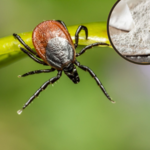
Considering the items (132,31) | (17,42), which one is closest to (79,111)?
(132,31)

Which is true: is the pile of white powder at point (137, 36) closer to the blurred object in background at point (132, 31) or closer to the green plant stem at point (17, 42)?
the blurred object in background at point (132, 31)

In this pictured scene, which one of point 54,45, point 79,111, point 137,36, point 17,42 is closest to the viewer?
point 17,42

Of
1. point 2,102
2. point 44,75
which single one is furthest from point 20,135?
point 44,75

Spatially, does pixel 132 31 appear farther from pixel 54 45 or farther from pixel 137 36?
pixel 54 45

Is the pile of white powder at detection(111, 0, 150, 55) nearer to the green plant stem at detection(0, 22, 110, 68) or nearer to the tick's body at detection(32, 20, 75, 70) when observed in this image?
the green plant stem at detection(0, 22, 110, 68)

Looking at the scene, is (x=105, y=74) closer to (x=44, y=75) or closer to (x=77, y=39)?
(x=44, y=75)

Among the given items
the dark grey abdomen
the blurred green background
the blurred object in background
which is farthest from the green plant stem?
the blurred green background
